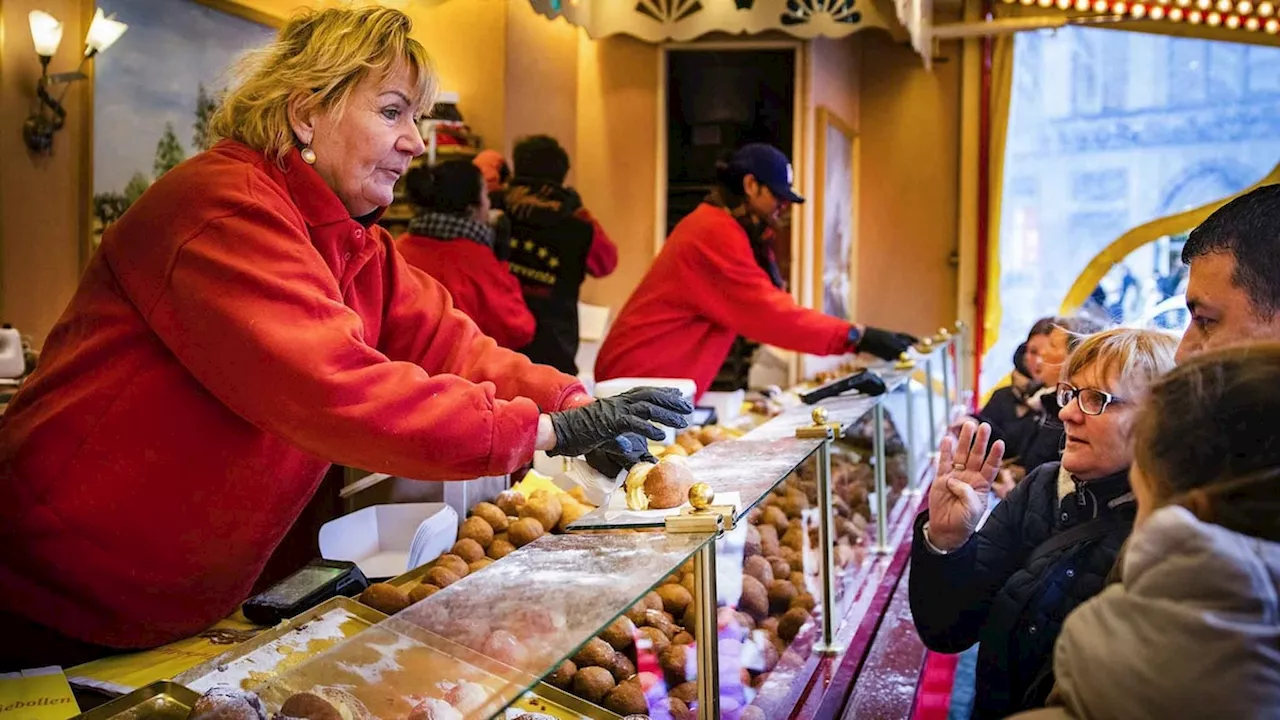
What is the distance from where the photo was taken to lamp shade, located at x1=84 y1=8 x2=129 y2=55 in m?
4.75

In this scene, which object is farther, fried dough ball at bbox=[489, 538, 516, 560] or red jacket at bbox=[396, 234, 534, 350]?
red jacket at bbox=[396, 234, 534, 350]

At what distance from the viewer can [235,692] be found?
1.15m

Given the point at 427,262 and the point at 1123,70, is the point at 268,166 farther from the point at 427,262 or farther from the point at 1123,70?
the point at 1123,70

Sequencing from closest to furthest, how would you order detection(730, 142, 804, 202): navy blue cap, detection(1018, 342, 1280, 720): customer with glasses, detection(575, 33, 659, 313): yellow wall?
detection(1018, 342, 1280, 720): customer with glasses
detection(730, 142, 804, 202): navy blue cap
detection(575, 33, 659, 313): yellow wall

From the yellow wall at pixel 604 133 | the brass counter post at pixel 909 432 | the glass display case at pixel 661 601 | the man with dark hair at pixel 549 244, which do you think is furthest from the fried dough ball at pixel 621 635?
the man with dark hair at pixel 549 244

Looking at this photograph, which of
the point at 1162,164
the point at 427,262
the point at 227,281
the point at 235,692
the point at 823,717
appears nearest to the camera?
the point at 235,692

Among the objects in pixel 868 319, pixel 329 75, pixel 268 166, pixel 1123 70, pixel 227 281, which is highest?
pixel 1123 70

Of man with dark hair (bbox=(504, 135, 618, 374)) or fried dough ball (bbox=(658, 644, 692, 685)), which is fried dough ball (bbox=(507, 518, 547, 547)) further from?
man with dark hair (bbox=(504, 135, 618, 374))

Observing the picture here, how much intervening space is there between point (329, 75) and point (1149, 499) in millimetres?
1365

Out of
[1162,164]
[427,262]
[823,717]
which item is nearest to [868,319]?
[1162,164]

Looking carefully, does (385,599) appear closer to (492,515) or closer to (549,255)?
(492,515)

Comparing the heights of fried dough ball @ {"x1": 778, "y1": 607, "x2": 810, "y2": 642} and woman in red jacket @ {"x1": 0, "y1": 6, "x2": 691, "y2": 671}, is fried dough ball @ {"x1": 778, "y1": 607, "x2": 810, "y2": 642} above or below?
below

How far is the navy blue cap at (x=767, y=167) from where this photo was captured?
4207 millimetres

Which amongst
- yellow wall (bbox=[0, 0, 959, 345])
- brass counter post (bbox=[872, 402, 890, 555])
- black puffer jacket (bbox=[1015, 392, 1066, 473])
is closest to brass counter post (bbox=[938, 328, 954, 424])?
black puffer jacket (bbox=[1015, 392, 1066, 473])
